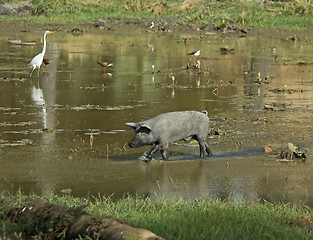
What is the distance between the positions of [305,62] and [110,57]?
24.4ft

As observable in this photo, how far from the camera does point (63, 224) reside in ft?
22.3

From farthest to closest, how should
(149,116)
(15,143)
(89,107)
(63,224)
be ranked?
(89,107) < (149,116) < (15,143) < (63,224)

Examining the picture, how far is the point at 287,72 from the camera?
23.3 meters

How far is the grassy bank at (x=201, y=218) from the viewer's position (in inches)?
273

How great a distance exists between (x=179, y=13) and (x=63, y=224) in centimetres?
4282

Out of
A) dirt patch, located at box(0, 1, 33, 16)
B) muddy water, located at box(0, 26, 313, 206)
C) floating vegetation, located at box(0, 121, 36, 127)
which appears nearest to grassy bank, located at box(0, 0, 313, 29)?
dirt patch, located at box(0, 1, 33, 16)

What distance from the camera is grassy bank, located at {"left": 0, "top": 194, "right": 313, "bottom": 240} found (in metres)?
6.95

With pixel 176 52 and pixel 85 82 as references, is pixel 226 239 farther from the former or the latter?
pixel 176 52

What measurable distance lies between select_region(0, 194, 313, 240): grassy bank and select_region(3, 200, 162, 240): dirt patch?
79mm

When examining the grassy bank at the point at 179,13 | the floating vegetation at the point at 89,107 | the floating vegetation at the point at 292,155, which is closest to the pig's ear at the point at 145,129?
the floating vegetation at the point at 292,155

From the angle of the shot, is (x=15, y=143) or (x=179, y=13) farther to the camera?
(x=179, y=13)

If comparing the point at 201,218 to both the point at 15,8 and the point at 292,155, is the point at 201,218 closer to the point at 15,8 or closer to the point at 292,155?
the point at 292,155

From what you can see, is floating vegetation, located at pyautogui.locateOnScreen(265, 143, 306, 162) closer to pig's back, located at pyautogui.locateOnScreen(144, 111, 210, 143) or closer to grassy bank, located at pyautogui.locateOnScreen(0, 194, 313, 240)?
pig's back, located at pyautogui.locateOnScreen(144, 111, 210, 143)

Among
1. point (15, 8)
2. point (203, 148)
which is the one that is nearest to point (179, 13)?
point (15, 8)
